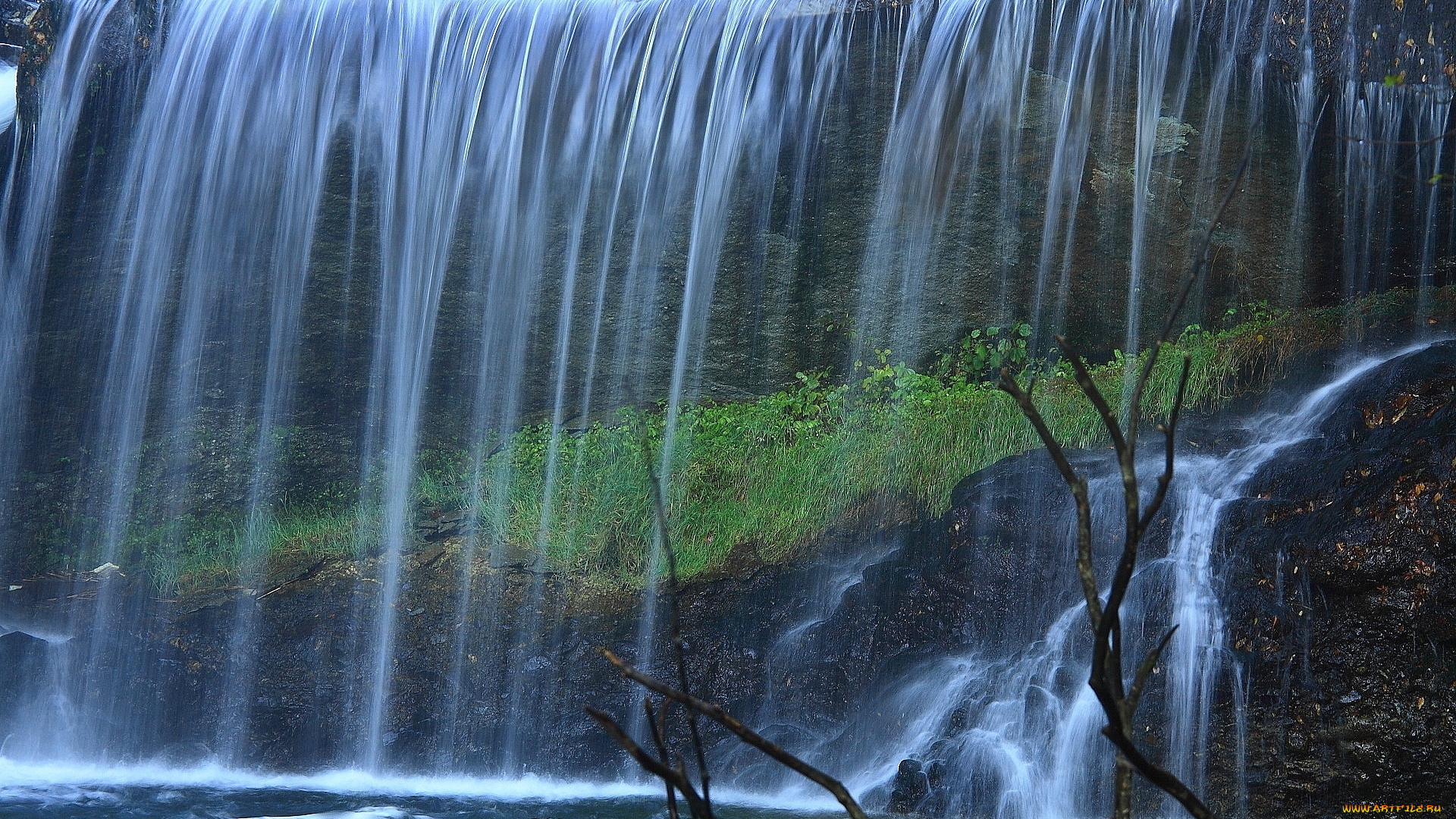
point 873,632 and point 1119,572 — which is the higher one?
point 1119,572

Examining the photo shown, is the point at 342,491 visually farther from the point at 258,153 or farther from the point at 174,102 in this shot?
the point at 174,102

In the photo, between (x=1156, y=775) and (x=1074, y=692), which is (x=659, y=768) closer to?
(x=1156, y=775)

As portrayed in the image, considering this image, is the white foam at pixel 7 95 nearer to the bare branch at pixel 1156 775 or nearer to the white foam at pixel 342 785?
the white foam at pixel 342 785

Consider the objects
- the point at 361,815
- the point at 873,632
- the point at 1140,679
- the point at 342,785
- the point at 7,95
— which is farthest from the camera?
the point at 7,95

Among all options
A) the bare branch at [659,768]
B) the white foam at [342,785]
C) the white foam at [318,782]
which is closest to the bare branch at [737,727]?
the bare branch at [659,768]

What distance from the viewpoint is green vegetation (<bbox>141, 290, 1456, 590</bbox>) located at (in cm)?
742

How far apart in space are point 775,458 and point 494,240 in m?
2.80

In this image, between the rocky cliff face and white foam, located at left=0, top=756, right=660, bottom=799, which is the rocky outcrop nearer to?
the rocky cliff face

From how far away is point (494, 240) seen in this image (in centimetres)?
884

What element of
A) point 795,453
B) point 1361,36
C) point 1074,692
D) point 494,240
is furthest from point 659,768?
point 494,240

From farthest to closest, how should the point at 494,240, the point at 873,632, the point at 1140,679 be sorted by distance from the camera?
the point at 494,240 → the point at 873,632 → the point at 1140,679

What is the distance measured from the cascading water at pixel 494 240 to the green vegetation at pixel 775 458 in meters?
0.08

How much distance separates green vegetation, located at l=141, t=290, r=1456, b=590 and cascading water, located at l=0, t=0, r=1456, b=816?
0.08 meters

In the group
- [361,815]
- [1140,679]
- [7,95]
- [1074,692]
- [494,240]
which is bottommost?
[361,815]
